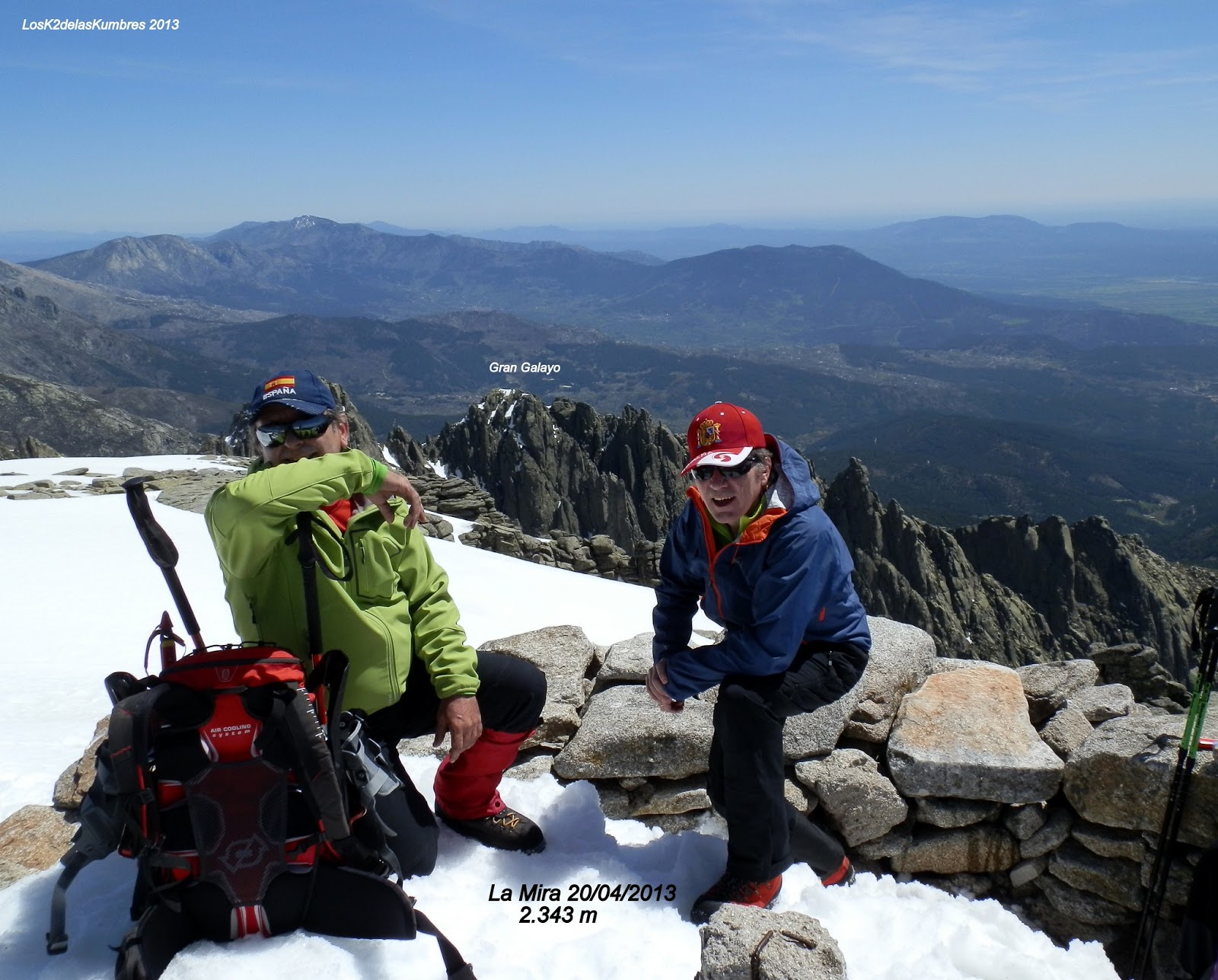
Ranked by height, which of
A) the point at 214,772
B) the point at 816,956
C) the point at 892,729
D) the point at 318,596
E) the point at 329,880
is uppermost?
the point at 318,596

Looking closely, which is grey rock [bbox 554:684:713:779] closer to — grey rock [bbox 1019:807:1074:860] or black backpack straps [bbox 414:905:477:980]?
black backpack straps [bbox 414:905:477:980]

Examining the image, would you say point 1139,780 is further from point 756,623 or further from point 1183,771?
point 756,623

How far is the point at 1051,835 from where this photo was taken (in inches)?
279

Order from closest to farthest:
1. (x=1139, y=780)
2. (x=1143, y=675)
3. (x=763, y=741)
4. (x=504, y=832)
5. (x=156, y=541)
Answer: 1. (x=156, y=541)
2. (x=763, y=741)
3. (x=504, y=832)
4. (x=1139, y=780)
5. (x=1143, y=675)

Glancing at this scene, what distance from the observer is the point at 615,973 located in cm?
484

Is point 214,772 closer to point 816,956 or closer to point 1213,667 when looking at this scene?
point 816,956

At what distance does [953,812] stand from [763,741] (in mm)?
2676

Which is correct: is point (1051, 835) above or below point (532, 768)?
below

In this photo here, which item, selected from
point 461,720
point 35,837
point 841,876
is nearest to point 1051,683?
point 841,876

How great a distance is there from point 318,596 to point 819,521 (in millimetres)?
3083

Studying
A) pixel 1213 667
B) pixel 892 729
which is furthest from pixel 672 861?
pixel 1213 667

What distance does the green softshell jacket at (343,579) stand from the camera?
4.52 meters

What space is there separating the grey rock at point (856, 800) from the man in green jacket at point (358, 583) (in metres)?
2.87

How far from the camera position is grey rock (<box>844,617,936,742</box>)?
755 cm
